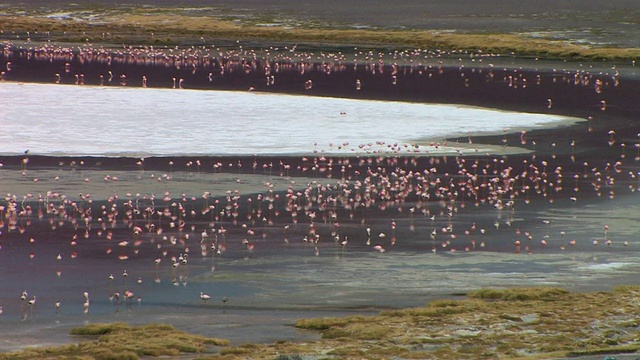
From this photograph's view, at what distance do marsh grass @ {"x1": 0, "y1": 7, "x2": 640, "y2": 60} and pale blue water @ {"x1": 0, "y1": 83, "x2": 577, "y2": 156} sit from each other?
3260 cm

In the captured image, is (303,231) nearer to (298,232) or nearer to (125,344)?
(298,232)

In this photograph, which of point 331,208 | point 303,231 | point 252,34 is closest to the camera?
point 303,231

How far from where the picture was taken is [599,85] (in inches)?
2314

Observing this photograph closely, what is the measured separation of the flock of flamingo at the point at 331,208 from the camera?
23.5 metres

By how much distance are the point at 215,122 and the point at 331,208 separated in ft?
49.6

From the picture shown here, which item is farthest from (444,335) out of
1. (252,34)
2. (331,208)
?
(252,34)

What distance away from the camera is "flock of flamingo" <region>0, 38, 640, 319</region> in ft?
77.0

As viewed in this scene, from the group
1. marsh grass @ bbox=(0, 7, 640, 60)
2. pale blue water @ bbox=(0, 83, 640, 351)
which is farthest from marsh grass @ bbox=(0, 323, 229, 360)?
marsh grass @ bbox=(0, 7, 640, 60)

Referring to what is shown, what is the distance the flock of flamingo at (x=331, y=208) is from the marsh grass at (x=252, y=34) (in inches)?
1574

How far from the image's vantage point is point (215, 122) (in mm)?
42219

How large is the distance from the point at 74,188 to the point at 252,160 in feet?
21.0

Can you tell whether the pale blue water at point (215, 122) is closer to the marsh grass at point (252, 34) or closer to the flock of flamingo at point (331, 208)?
the flock of flamingo at point (331, 208)

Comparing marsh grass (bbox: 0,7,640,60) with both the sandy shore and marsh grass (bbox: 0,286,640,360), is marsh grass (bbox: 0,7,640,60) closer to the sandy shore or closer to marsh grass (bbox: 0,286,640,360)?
the sandy shore

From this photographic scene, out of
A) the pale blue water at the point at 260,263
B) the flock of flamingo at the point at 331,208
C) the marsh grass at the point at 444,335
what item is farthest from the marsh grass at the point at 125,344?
the flock of flamingo at the point at 331,208
